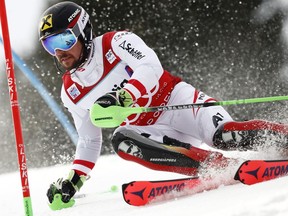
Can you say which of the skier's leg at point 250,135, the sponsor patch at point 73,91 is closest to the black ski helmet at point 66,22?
the sponsor patch at point 73,91

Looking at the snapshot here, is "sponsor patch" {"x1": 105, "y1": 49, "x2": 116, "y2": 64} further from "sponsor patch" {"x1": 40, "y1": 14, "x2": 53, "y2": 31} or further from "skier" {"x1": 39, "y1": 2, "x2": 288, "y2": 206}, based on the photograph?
"sponsor patch" {"x1": 40, "y1": 14, "x2": 53, "y2": 31}

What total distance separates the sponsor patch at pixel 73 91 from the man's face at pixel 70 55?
19 centimetres

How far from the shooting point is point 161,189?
11.8 ft

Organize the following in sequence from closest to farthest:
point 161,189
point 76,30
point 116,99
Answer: point 161,189
point 116,99
point 76,30

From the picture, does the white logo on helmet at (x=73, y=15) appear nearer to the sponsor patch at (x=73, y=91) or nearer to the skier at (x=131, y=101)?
the skier at (x=131, y=101)

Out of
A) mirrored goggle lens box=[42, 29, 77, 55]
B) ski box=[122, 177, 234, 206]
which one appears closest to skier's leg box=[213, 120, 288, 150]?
ski box=[122, 177, 234, 206]

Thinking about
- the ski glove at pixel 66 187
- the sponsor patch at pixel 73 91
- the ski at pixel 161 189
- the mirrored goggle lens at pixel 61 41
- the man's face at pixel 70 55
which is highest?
the mirrored goggle lens at pixel 61 41

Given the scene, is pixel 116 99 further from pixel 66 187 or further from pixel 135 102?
pixel 66 187

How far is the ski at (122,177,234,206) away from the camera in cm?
354

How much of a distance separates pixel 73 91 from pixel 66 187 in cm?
70

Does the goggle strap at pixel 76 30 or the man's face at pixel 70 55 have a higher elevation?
the goggle strap at pixel 76 30

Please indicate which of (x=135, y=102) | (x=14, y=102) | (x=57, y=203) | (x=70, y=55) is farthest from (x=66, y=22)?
(x=57, y=203)

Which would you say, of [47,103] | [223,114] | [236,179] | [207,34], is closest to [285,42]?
[207,34]

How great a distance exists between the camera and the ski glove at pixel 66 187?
14.7 feet
